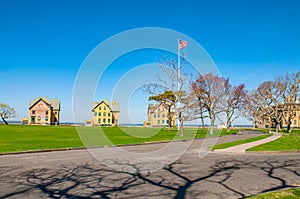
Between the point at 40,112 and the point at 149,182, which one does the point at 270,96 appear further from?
the point at 40,112

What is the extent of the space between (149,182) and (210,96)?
37.1 meters

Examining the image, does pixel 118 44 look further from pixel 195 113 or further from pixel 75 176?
pixel 195 113

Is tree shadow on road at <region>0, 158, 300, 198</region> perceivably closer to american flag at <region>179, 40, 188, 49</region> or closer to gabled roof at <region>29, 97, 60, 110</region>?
american flag at <region>179, 40, 188, 49</region>

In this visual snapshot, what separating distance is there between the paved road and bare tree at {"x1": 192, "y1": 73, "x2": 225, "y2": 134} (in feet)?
105

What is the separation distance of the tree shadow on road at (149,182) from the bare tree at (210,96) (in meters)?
32.5

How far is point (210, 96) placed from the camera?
142 ft

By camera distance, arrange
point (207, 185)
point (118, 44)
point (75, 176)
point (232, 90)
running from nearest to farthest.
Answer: point (207, 185) → point (75, 176) → point (118, 44) → point (232, 90)

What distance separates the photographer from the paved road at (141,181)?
6.41 meters

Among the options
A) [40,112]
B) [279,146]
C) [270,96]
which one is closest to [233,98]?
[270,96]

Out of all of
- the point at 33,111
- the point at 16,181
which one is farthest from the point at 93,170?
the point at 33,111

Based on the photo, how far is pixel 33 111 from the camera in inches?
4026

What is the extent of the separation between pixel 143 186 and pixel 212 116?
37.1 meters

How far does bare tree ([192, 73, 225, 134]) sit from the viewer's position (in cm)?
4241

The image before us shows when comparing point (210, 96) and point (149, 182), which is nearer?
point (149, 182)
